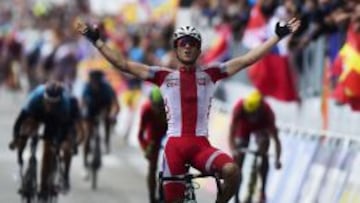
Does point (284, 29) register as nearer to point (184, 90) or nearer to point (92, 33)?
point (184, 90)

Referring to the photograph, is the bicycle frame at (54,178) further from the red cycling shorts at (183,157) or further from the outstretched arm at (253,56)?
the outstretched arm at (253,56)

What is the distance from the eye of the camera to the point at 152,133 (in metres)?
16.3

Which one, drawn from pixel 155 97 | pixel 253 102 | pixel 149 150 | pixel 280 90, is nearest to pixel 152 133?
pixel 149 150

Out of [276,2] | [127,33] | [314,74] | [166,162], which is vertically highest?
[127,33]

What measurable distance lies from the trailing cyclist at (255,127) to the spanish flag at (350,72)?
3.81ft

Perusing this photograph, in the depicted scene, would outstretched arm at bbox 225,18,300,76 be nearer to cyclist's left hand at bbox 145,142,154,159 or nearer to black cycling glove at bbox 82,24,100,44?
black cycling glove at bbox 82,24,100,44

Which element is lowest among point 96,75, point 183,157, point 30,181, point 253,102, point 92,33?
point 183,157

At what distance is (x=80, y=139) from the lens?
16.7m

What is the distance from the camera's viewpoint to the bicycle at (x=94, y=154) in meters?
19.7

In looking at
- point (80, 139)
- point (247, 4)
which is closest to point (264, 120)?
point (80, 139)

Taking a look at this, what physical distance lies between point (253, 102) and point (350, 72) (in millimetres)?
1526

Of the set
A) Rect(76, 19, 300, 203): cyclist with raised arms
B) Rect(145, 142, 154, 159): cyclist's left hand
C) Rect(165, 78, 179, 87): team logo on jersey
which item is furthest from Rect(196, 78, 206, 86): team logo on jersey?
Rect(145, 142, 154, 159): cyclist's left hand

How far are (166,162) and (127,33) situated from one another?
2730cm

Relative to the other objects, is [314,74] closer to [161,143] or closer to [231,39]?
[161,143]
